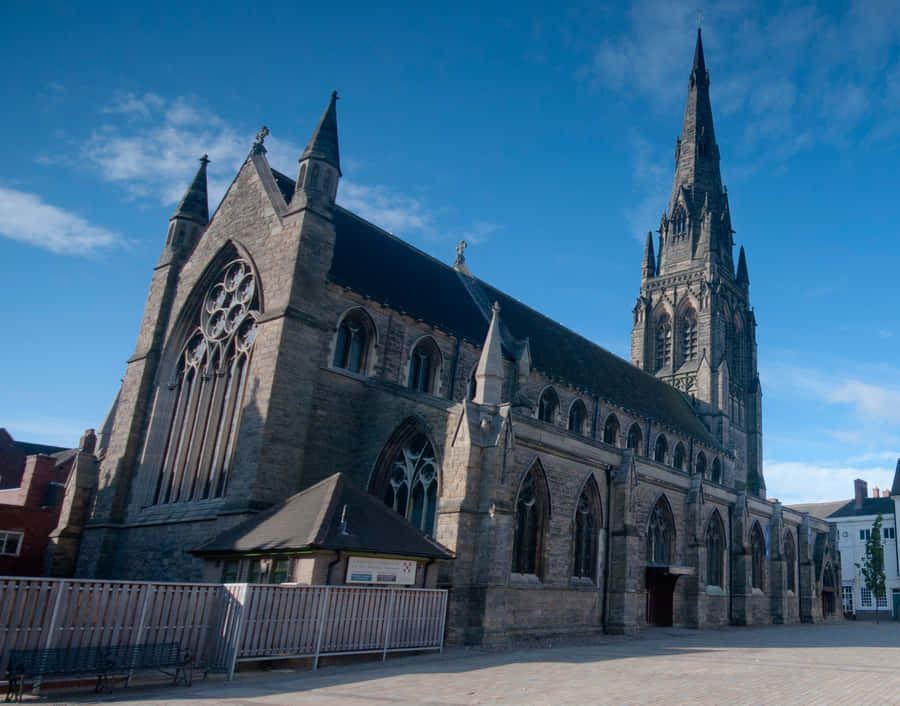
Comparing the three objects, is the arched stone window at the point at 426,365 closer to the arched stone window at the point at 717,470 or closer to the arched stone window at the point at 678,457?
the arched stone window at the point at 678,457

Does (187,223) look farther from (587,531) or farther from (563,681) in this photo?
(563,681)

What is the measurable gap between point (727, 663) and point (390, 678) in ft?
24.8

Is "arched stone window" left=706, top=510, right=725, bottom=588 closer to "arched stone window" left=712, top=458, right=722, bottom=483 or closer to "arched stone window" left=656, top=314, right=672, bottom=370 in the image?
"arched stone window" left=712, top=458, right=722, bottom=483

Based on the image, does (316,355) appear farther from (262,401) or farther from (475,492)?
(475,492)

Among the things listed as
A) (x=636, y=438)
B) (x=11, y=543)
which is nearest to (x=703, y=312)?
(x=636, y=438)

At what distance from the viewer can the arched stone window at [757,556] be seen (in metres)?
33.8

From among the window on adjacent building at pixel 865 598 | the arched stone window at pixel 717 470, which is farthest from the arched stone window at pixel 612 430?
the window on adjacent building at pixel 865 598

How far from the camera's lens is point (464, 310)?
28781 millimetres

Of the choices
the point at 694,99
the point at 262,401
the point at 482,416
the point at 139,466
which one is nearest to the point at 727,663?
the point at 482,416

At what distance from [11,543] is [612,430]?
Answer: 2803 cm

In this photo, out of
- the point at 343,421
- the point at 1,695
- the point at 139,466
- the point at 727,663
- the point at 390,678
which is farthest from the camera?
the point at 139,466

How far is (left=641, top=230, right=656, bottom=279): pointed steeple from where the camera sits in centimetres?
5406

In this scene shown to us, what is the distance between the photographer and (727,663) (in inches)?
599

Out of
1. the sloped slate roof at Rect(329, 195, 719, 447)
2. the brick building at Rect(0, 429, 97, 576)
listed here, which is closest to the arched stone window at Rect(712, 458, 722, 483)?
the sloped slate roof at Rect(329, 195, 719, 447)
